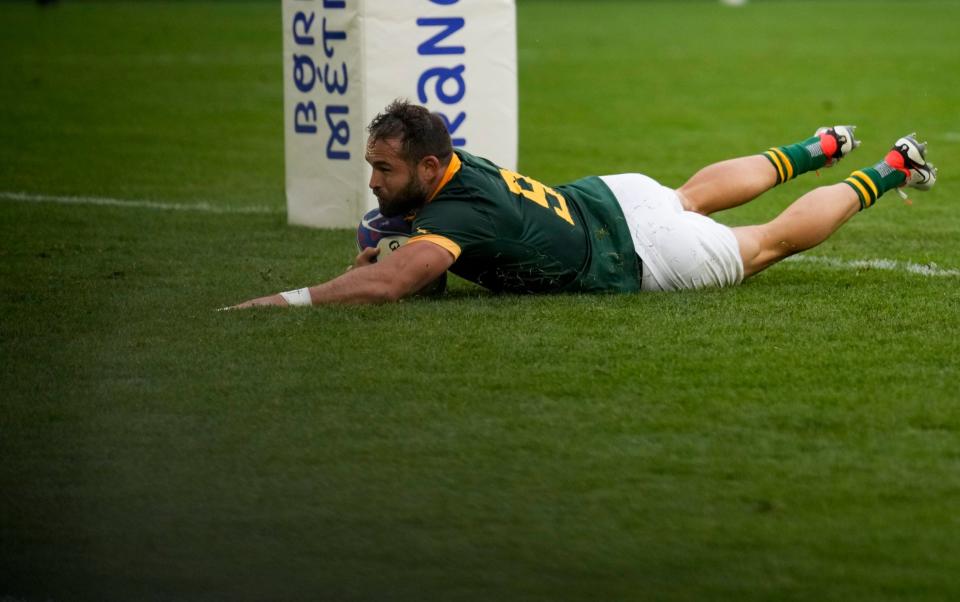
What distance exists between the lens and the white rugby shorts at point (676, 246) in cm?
583

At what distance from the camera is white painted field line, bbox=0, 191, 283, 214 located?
863 cm

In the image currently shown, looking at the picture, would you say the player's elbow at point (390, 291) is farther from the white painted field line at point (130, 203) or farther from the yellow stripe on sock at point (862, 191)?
the white painted field line at point (130, 203)

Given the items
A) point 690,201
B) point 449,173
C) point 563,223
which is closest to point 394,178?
point 449,173

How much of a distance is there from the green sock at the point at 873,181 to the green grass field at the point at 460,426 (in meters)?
0.33

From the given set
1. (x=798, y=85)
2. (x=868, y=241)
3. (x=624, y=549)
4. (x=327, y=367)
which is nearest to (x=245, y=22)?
(x=798, y=85)

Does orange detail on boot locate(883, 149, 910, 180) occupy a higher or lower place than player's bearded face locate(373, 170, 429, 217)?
higher

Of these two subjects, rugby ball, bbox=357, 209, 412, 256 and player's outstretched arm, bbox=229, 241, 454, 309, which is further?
rugby ball, bbox=357, 209, 412, 256

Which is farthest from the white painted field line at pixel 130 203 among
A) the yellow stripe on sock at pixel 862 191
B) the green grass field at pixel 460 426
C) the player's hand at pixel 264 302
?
the yellow stripe on sock at pixel 862 191

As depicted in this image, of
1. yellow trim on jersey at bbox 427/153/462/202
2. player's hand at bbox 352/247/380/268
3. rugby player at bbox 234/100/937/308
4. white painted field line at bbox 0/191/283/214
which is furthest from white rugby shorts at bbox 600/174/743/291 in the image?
white painted field line at bbox 0/191/283/214

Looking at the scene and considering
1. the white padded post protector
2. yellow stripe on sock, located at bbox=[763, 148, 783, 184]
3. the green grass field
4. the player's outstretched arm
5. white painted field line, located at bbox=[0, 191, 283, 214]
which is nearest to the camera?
the green grass field

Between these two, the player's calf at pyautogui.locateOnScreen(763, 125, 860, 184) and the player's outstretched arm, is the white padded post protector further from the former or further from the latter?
the player's outstretched arm

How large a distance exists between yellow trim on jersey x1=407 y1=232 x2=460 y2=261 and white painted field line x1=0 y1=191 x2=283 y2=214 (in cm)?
334

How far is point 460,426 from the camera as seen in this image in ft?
13.8

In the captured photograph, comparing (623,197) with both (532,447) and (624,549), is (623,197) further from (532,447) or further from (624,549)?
(624,549)
